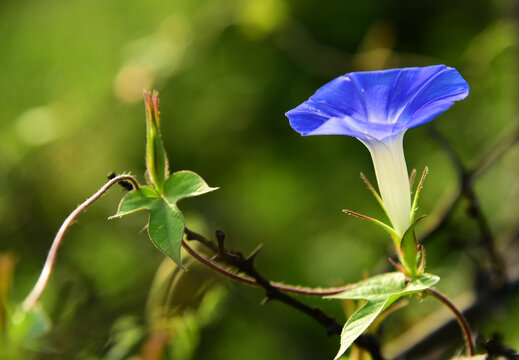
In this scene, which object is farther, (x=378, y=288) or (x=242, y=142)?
(x=242, y=142)

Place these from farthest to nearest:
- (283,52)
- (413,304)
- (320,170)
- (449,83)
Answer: (283,52)
(320,170)
(413,304)
(449,83)

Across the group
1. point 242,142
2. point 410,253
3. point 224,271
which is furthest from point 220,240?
point 242,142

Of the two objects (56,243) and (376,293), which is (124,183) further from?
(376,293)

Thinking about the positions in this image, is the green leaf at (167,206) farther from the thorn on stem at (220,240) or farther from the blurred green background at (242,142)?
the blurred green background at (242,142)

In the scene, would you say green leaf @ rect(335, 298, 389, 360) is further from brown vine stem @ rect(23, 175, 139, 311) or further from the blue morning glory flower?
brown vine stem @ rect(23, 175, 139, 311)

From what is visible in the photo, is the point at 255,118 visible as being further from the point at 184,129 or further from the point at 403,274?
the point at 403,274

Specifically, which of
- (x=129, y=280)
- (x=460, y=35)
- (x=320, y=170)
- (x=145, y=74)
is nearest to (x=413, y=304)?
(x=320, y=170)

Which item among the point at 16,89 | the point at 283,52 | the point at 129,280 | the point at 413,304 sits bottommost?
the point at 413,304
